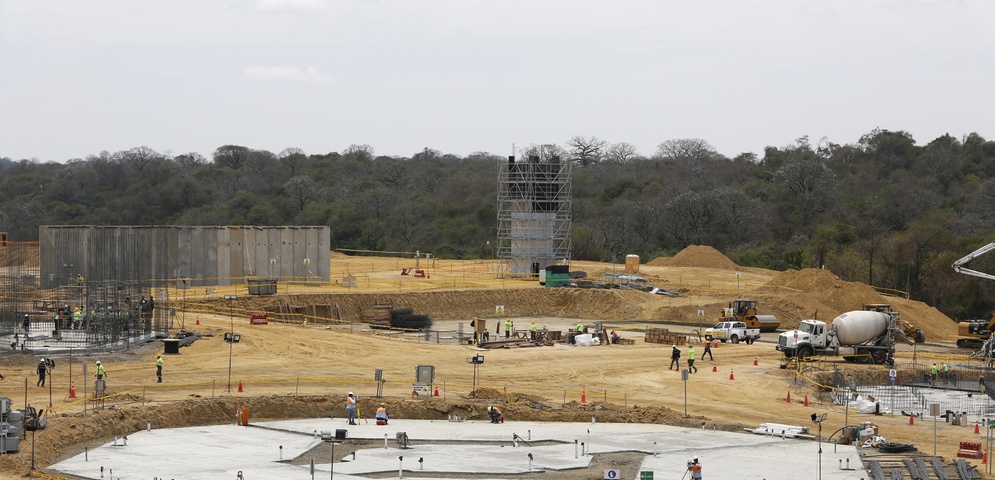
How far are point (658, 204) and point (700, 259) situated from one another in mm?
21665

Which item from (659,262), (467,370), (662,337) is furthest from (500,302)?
(467,370)

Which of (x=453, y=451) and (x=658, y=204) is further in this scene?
(x=658, y=204)

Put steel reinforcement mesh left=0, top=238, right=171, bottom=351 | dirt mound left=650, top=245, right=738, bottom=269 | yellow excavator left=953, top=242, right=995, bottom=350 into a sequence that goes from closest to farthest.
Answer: steel reinforcement mesh left=0, top=238, right=171, bottom=351 → yellow excavator left=953, top=242, right=995, bottom=350 → dirt mound left=650, top=245, right=738, bottom=269

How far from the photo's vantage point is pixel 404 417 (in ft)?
129

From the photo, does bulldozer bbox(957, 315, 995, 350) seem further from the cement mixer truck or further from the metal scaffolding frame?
the metal scaffolding frame

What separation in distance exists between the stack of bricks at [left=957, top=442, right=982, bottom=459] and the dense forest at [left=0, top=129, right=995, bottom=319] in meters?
45.2

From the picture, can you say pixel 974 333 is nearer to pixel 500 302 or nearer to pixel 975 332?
Answer: pixel 975 332

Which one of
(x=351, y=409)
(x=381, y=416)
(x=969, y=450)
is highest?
(x=351, y=409)

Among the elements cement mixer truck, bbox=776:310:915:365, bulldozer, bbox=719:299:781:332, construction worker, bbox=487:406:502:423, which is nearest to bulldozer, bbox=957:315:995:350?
cement mixer truck, bbox=776:310:915:365

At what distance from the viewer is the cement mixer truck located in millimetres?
52250

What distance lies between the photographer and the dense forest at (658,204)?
284ft

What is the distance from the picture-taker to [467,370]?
48.0 m

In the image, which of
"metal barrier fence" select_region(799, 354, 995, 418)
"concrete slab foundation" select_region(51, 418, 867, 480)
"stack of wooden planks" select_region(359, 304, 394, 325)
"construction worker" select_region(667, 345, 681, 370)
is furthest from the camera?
"stack of wooden planks" select_region(359, 304, 394, 325)

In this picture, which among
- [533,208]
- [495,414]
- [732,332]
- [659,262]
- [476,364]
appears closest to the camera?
[495,414]
